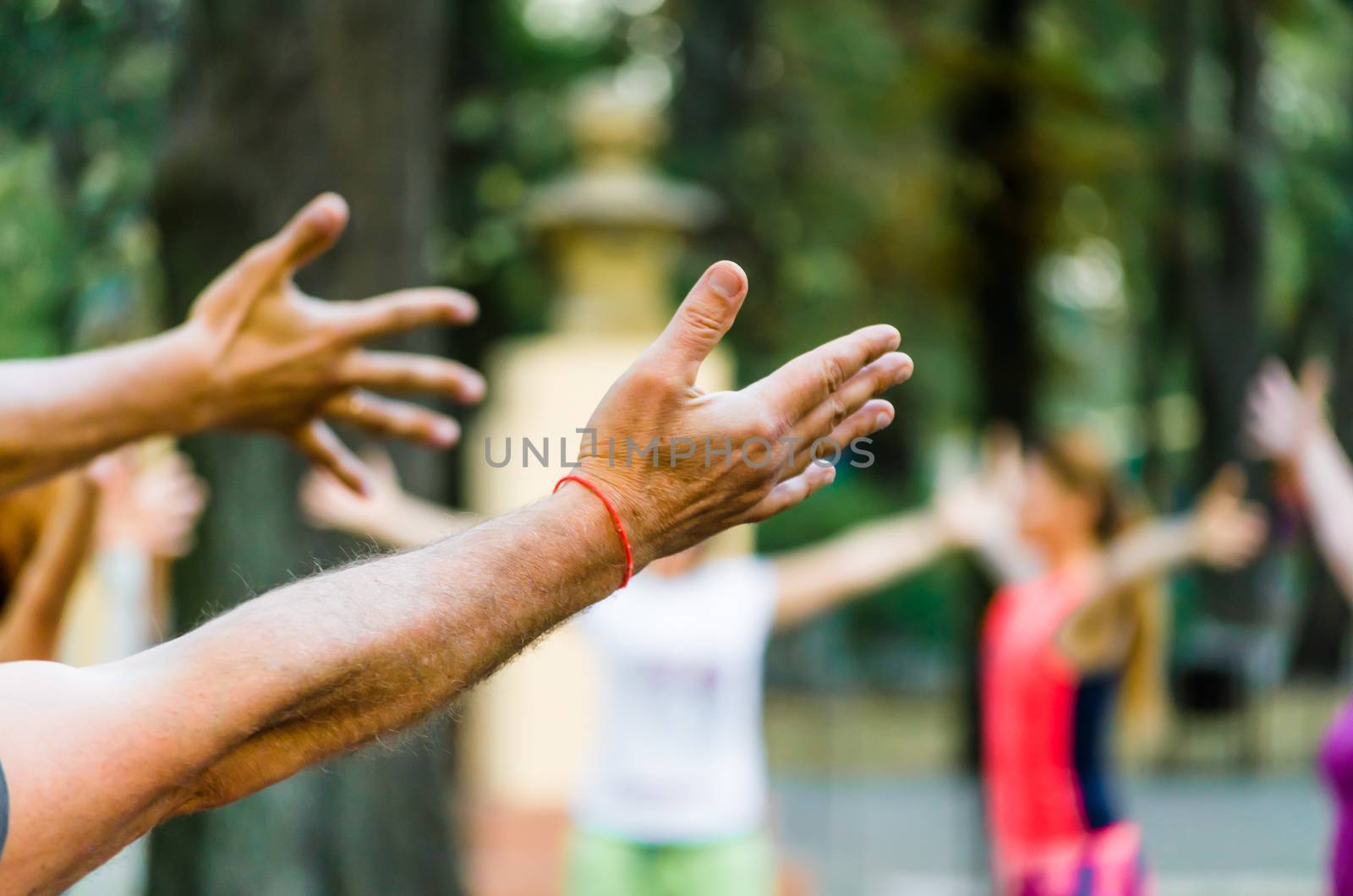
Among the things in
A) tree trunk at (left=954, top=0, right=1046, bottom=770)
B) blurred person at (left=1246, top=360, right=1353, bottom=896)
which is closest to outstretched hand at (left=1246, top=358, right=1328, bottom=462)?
blurred person at (left=1246, top=360, right=1353, bottom=896)

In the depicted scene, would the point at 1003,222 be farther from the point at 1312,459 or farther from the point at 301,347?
the point at 301,347

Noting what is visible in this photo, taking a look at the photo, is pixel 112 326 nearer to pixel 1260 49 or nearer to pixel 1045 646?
pixel 1045 646

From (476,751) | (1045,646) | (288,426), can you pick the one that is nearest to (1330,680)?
(476,751)

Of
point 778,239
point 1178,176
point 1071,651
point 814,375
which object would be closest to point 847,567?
point 1071,651

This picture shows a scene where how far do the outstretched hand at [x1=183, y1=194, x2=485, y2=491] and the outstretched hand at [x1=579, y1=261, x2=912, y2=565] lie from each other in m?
1.02

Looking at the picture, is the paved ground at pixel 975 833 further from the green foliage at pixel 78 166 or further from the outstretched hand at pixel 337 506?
the green foliage at pixel 78 166

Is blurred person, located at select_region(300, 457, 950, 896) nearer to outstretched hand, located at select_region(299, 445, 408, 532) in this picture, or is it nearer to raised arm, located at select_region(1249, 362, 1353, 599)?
outstretched hand, located at select_region(299, 445, 408, 532)

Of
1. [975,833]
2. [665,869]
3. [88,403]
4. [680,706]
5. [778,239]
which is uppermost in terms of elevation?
[778,239]

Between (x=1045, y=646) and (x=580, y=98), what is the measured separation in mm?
5109

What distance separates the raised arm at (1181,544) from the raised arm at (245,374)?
2499 millimetres

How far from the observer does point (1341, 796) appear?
10.9 ft

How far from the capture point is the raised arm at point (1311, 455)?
3830 millimetres

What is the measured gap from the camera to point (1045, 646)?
4.52 metres

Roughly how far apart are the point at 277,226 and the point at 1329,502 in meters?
2.94
